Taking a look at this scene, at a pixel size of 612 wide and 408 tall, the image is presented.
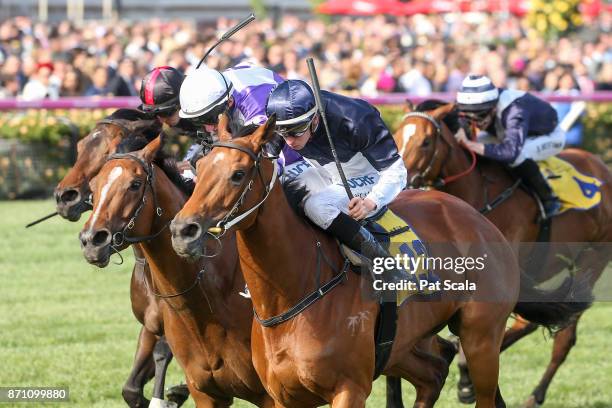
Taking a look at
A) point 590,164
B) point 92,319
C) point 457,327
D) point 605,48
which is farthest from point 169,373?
point 605,48

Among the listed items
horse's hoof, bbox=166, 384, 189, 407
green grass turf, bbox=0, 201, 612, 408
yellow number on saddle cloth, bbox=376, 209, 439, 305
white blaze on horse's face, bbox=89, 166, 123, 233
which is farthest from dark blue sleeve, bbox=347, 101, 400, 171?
green grass turf, bbox=0, 201, 612, 408

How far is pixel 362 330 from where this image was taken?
5.24 m

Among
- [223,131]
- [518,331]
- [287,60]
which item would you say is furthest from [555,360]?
[287,60]

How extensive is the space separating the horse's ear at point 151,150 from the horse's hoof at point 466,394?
279cm

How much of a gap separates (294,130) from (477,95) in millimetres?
3308

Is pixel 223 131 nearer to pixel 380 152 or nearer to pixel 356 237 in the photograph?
pixel 356 237

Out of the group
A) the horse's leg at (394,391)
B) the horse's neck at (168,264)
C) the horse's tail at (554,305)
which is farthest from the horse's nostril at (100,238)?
the horse's tail at (554,305)

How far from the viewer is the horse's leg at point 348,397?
510cm

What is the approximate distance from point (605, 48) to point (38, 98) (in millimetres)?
12043

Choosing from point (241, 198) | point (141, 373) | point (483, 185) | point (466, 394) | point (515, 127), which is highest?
point (241, 198)

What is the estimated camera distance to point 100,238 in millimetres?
5348

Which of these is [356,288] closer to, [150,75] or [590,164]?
[150,75]

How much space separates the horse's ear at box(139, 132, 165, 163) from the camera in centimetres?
572

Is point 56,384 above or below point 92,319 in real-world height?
above
